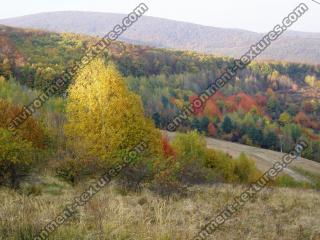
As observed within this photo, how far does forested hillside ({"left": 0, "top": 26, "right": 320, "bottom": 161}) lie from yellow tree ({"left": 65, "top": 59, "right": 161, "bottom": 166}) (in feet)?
129

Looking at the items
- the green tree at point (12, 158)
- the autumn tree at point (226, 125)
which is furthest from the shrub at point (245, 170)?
the green tree at point (12, 158)

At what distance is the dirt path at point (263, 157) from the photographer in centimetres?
8641

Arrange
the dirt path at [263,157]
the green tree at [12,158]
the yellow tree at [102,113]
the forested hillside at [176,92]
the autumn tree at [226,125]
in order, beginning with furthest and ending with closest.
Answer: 1. the autumn tree at [226,125]
2. the forested hillside at [176,92]
3. the dirt path at [263,157]
4. the yellow tree at [102,113]
5. the green tree at [12,158]

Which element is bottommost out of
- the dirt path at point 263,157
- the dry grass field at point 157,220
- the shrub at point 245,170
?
the dirt path at point 263,157

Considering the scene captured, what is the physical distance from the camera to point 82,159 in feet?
69.2

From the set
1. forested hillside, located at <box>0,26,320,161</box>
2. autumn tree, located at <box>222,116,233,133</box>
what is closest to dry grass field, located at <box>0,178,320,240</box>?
forested hillside, located at <box>0,26,320,161</box>

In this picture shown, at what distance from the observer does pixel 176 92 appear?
157375mm

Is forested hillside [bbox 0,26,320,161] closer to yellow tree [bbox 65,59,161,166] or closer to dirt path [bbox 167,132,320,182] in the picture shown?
dirt path [bbox 167,132,320,182]

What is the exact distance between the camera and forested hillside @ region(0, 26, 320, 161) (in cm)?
11312

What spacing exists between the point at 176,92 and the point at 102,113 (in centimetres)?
13023

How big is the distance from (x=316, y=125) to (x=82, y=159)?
472 ft

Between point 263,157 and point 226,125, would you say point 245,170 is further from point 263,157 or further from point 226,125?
point 226,125

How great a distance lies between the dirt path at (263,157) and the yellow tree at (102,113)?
60082 mm

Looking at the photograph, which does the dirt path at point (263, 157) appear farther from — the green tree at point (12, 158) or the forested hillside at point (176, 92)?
the green tree at point (12, 158)
